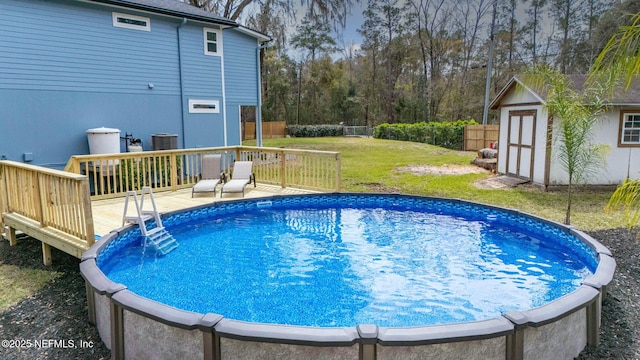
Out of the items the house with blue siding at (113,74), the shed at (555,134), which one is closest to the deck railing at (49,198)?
the house with blue siding at (113,74)

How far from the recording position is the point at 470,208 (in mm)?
8234

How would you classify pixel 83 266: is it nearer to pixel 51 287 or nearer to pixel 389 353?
pixel 51 287

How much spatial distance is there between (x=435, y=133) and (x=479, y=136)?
275 cm

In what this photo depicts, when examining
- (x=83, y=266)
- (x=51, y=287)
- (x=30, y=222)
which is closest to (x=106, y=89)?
(x=30, y=222)

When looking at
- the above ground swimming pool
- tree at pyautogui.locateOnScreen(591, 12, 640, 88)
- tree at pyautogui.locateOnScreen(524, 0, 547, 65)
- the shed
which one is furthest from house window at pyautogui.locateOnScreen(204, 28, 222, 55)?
tree at pyautogui.locateOnScreen(524, 0, 547, 65)

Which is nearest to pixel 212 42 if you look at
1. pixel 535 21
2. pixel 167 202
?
pixel 167 202

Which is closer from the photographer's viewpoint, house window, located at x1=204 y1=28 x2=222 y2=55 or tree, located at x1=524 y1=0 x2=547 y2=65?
house window, located at x1=204 y1=28 x2=222 y2=55

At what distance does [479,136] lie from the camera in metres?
21.6

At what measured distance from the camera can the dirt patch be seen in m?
13.7

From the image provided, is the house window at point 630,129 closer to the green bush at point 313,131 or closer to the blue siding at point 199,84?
the blue siding at point 199,84

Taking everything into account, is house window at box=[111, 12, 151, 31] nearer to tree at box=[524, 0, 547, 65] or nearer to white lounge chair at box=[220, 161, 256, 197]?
white lounge chair at box=[220, 161, 256, 197]

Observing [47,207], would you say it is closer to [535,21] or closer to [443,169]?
[443,169]

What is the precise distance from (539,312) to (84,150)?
10120 mm

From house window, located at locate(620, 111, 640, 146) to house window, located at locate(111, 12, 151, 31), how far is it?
40.5 feet
